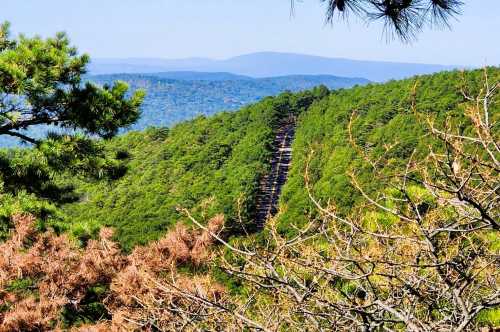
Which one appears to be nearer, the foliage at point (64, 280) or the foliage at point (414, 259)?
the foliage at point (414, 259)

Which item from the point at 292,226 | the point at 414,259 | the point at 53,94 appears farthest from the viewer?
the point at 53,94

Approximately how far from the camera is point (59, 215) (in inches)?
303

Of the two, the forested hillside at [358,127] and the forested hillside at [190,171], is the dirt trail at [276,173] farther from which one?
the forested hillside at [358,127]

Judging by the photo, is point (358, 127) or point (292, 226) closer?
point (292, 226)

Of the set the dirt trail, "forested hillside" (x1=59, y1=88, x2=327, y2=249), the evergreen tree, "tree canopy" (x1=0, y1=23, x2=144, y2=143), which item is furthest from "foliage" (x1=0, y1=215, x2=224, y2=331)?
the dirt trail

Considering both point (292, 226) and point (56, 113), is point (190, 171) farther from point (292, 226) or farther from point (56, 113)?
point (292, 226)

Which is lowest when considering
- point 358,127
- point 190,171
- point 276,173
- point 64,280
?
point 190,171

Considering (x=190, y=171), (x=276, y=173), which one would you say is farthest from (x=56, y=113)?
(x=190, y=171)

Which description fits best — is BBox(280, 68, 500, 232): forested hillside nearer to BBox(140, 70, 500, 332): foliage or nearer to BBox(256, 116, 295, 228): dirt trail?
BBox(256, 116, 295, 228): dirt trail

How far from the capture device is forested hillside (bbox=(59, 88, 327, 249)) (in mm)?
36938

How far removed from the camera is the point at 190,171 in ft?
164

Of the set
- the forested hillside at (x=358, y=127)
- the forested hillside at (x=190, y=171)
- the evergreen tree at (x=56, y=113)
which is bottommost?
the forested hillside at (x=190, y=171)

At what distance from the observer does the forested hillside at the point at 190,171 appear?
36.9m

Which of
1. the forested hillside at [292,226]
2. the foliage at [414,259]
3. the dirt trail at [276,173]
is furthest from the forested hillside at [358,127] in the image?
the foliage at [414,259]
